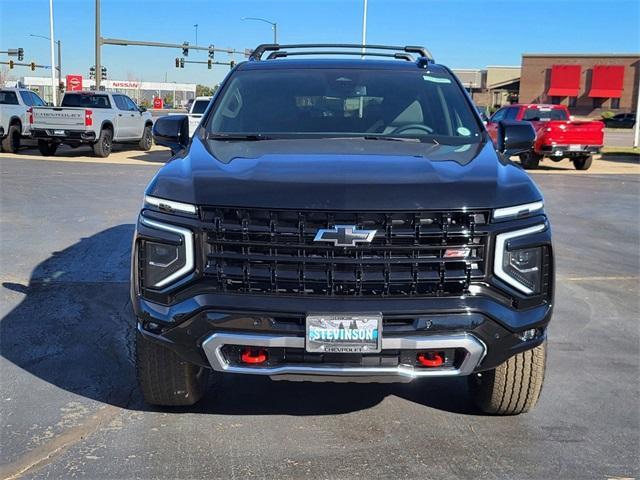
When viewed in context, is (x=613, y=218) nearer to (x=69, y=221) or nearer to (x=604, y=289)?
(x=604, y=289)

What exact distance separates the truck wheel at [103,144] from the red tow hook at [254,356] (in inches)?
726

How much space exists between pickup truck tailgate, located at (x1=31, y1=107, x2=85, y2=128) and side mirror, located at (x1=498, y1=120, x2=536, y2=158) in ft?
54.6

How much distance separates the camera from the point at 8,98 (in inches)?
837

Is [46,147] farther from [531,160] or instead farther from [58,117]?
[531,160]

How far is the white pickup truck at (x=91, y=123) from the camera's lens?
1933 centimetres

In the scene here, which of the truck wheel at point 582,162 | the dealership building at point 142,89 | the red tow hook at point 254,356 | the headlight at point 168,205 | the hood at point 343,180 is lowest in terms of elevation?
the red tow hook at point 254,356

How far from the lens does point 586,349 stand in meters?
5.05

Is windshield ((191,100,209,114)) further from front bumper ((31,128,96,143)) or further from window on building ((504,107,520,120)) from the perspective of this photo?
window on building ((504,107,520,120))

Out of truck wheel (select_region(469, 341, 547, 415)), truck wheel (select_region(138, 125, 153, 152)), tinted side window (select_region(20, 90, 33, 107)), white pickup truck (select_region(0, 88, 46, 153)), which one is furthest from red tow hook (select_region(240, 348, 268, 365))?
truck wheel (select_region(138, 125, 153, 152))

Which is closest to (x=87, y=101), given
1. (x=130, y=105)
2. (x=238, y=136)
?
(x=130, y=105)

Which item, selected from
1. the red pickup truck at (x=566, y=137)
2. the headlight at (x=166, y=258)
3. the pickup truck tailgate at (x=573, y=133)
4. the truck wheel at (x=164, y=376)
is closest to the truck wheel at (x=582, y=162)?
the red pickup truck at (x=566, y=137)

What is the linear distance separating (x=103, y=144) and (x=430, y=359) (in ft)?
62.2

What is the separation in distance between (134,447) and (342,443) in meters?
1.03

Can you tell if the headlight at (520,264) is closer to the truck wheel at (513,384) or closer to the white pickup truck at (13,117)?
the truck wheel at (513,384)
